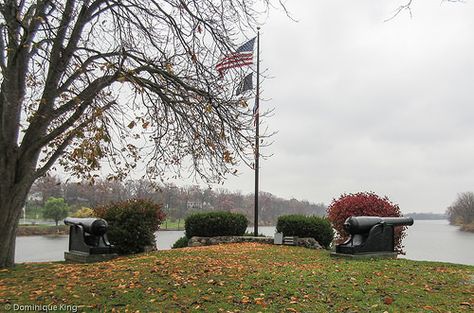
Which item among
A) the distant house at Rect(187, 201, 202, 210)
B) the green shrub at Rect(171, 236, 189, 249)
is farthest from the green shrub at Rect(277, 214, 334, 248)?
the distant house at Rect(187, 201, 202, 210)

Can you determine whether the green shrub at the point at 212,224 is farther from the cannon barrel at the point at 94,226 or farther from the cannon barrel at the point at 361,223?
the cannon barrel at the point at 361,223

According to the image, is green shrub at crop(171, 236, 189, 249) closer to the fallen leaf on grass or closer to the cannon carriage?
the cannon carriage

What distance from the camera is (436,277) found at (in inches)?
275

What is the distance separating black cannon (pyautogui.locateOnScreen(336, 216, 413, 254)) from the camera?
979 cm

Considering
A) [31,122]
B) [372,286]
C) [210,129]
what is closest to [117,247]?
[31,122]

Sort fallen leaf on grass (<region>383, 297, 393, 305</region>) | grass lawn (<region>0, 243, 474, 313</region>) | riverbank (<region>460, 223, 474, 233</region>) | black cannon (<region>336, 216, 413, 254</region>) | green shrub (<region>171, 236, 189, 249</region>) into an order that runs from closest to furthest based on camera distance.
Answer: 1. grass lawn (<region>0, 243, 474, 313</region>)
2. fallen leaf on grass (<region>383, 297, 393, 305</region>)
3. black cannon (<region>336, 216, 413, 254</region>)
4. green shrub (<region>171, 236, 189, 249</region>)
5. riverbank (<region>460, 223, 474, 233</region>)

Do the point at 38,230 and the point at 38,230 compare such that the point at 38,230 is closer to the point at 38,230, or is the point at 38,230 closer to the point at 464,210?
the point at 38,230

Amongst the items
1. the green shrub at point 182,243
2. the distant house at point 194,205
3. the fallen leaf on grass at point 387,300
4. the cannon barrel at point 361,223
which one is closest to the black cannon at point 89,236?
the green shrub at point 182,243

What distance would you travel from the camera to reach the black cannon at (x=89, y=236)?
10297mm

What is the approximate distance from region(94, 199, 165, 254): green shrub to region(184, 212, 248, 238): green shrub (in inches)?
120

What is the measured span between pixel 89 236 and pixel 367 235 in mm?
6845

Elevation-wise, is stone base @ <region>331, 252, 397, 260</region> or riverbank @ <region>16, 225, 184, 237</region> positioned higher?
stone base @ <region>331, 252, 397, 260</region>

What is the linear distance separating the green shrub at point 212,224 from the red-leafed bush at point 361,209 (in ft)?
11.9

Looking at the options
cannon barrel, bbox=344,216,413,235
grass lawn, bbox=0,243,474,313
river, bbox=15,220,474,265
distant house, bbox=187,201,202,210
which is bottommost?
river, bbox=15,220,474,265
